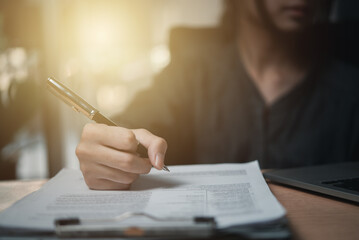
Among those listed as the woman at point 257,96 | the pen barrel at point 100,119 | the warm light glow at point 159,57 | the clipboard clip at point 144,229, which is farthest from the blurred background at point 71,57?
the clipboard clip at point 144,229

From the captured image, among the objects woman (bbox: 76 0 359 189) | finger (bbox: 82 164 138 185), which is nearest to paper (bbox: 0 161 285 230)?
finger (bbox: 82 164 138 185)

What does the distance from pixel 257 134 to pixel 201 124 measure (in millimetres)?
202

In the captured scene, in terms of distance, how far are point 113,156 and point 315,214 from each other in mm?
252

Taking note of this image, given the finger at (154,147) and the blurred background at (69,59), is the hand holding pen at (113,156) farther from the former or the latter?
the blurred background at (69,59)

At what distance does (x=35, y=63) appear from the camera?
1673 millimetres

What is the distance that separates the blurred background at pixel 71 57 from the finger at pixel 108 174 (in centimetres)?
92

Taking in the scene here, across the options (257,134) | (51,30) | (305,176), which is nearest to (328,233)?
(305,176)

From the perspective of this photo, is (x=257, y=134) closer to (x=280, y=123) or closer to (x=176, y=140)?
(x=280, y=123)

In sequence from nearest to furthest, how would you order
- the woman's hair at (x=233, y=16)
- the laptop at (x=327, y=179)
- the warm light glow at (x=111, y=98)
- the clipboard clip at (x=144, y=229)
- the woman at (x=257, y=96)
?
the clipboard clip at (x=144, y=229) → the laptop at (x=327, y=179) → the woman at (x=257, y=96) → the woman's hair at (x=233, y=16) → the warm light glow at (x=111, y=98)

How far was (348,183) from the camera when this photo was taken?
0.49 m

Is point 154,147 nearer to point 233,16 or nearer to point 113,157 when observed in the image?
point 113,157

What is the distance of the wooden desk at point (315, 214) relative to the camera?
348mm

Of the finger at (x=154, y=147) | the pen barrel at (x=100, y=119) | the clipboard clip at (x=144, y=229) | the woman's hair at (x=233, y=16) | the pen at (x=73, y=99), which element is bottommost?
the clipboard clip at (x=144, y=229)

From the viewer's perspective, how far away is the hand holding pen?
46 centimetres
